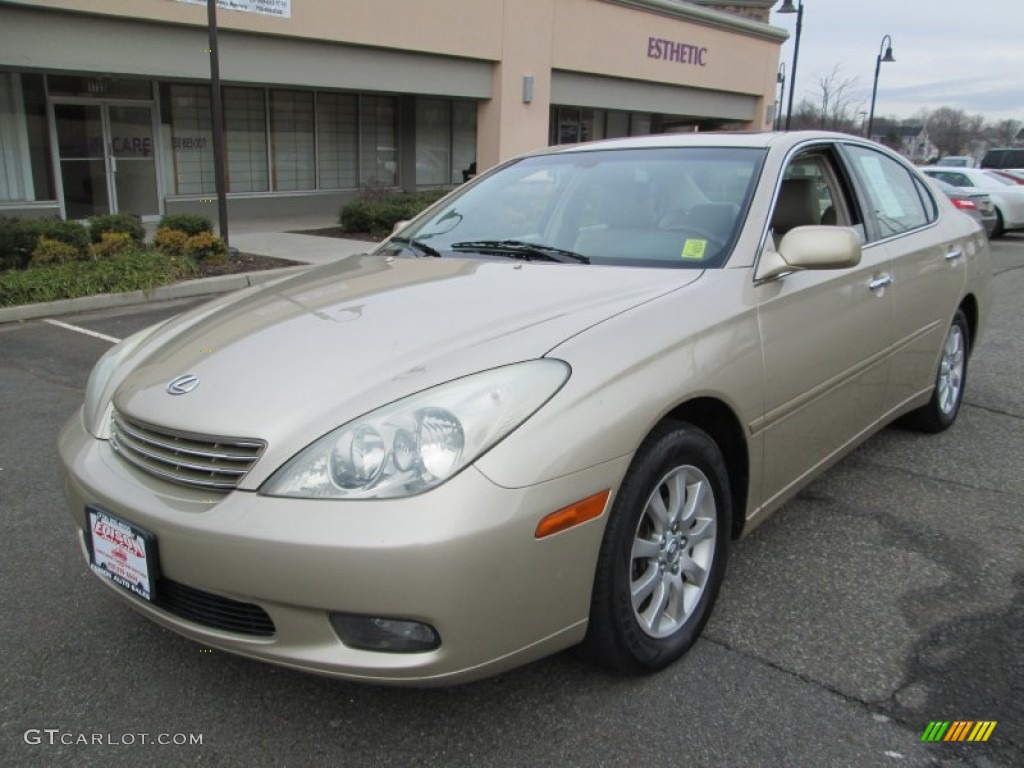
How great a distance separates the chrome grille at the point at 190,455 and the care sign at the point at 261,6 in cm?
1165

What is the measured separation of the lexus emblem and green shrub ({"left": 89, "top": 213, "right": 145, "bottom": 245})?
884 cm

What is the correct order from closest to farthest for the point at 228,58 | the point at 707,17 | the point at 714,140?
the point at 714,140 < the point at 228,58 < the point at 707,17

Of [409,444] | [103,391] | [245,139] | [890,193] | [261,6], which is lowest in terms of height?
[103,391]

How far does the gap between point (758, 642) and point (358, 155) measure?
56.6 ft

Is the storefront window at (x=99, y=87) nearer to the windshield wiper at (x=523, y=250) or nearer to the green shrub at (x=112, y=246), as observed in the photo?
the green shrub at (x=112, y=246)

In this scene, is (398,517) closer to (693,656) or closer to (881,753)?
(693,656)

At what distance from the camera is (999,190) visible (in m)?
16.8

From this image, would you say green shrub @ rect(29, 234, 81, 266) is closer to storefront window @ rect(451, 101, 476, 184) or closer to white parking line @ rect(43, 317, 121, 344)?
white parking line @ rect(43, 317, 121, 344)

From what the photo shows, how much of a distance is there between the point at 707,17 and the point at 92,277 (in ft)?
57.3

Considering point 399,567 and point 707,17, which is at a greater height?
point 707,17

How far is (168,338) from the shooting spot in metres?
2.96

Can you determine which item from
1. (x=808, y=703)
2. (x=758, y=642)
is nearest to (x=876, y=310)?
(x=758, y=642)

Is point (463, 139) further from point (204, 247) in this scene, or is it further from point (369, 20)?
point (204, 247)

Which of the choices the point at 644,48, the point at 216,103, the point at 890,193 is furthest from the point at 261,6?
the point at 890,193
